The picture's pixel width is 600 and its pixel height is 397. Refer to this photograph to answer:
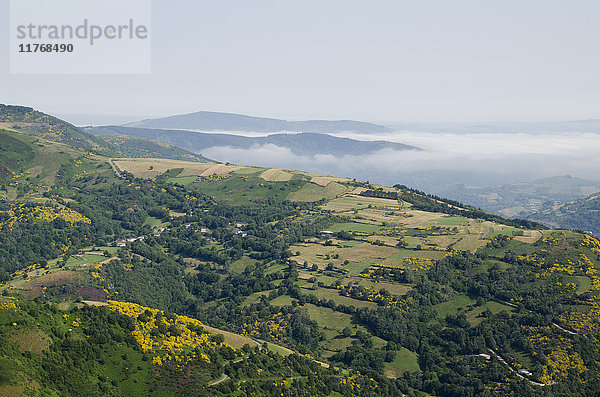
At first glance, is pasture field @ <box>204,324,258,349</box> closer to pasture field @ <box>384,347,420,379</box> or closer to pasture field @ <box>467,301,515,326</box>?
pasture field @ <box>384,347,420,379</box>

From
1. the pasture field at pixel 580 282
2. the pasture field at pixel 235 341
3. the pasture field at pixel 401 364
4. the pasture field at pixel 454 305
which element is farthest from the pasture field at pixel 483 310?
the pasture field at pixel 235 341

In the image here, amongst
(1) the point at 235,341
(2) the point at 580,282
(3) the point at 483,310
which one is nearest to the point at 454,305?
(3) the point at 483,310

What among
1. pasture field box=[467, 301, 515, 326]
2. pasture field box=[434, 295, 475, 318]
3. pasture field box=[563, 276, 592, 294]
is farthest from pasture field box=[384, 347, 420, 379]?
pasture field box=[563, 276, 592, 294]

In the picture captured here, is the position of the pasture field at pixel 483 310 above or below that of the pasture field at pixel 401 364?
above

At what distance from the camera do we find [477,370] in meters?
150

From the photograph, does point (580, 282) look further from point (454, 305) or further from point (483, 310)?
point (454, 305)

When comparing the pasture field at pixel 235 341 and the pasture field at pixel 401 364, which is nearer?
the pasture field at pixel 235 341

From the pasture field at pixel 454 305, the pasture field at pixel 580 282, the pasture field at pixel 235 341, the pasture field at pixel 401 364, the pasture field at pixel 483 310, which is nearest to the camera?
the pasture field at pixel 235 341

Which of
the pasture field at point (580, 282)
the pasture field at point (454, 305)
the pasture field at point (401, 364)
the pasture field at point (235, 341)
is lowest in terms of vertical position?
the pasture field at point (401, 364)

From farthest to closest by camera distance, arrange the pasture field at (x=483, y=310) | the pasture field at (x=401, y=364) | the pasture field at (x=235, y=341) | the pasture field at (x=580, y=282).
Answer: the pasture field at (x=483, y=310)
the pasture field at (x=580, y=282)
the pasture field at (x=401, y=364)
the pasture field at (x=235, y=341)

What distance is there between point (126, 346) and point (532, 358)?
117999mm

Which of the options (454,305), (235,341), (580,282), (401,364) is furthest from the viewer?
(454,305)

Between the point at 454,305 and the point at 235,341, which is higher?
the point at 235,341

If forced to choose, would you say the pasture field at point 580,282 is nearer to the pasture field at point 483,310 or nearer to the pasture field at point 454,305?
the pasture field at point 483,310
